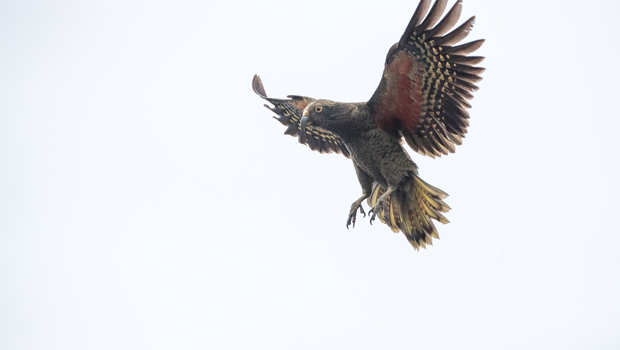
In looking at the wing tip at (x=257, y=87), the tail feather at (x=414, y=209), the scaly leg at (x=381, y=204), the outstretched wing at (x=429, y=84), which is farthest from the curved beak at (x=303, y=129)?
the scaly leg at (x=381, y=204)

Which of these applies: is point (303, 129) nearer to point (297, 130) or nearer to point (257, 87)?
point (297, 130)

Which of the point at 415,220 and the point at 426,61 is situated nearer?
the point at 426,61

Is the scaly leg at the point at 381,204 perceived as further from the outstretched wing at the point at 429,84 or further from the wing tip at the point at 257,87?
the wing tip at the point at 257,87

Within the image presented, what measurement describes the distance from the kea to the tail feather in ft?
0.04

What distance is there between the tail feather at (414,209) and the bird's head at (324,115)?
3.57ft

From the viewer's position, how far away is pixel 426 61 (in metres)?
8.33

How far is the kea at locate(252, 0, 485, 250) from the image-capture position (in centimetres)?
816

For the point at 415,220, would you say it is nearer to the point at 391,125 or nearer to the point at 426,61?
the point at 391,125

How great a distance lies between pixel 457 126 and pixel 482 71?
0.78 metres

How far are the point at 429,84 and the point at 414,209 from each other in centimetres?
173

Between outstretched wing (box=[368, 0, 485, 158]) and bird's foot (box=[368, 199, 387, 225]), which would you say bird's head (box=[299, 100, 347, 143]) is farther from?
bird's foot (box=[368, 199, 387, 225])

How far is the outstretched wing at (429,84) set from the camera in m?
8.05

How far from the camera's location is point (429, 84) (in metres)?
8.55

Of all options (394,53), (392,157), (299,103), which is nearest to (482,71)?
(394,53)
